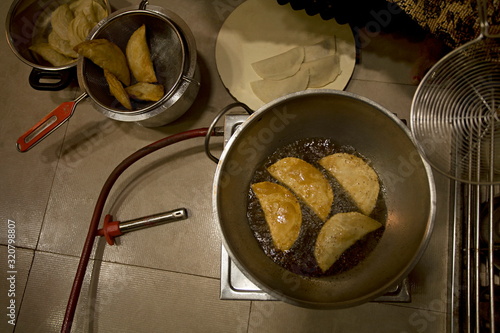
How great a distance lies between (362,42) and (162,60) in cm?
70

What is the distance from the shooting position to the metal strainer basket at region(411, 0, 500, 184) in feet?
2.64

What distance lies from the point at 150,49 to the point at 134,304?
857mm

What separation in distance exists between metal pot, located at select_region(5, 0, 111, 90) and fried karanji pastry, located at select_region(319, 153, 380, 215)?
854 mm

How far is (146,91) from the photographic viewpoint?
1065mm

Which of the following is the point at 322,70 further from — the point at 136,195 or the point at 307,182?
the point at 136,195

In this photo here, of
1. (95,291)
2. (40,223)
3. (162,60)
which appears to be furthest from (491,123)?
(40,223)

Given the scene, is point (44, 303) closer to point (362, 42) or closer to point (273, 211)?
point (273, 211)

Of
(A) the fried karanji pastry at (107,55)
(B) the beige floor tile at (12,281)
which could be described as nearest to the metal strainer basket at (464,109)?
(A) the fried karanji pastry at (107,55)

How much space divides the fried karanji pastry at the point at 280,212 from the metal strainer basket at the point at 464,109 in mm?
362

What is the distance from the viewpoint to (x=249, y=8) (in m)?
1.22

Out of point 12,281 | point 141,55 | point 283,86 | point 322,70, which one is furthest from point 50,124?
point 322,70

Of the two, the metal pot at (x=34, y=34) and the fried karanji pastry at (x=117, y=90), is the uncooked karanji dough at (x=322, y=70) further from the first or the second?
the metal pot at (x=34, y=34)

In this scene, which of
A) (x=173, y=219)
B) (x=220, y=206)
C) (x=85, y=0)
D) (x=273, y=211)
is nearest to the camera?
(x=220, y=206)

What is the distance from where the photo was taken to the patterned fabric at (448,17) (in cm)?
82
